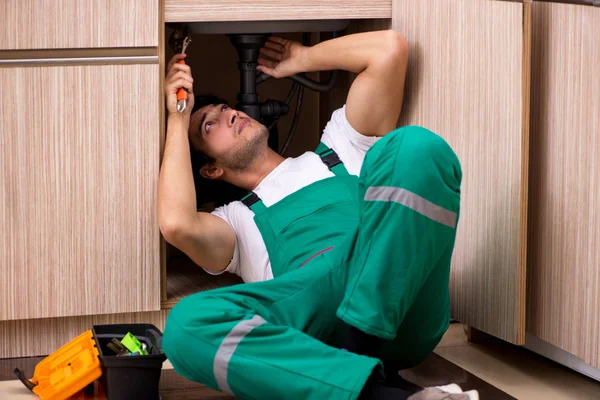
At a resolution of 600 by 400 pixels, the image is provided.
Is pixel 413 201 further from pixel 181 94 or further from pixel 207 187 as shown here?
pixel 207 187

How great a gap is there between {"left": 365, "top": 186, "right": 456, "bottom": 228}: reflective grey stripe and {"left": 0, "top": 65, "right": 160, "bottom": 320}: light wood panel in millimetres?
595

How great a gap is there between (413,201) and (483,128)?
37cm

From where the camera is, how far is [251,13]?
177cm

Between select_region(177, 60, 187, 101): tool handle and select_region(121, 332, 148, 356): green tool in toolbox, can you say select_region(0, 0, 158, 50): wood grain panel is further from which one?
select_region(121, 332, 148, 356): green tool in toolbox

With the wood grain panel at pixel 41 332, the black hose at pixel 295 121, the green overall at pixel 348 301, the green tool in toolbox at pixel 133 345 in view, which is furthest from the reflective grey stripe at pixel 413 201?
the black hose at pixel 295 121

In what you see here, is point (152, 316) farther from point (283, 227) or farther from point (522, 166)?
point (522, 166)

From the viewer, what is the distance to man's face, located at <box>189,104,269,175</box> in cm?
185

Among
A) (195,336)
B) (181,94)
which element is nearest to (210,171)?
(181,94)

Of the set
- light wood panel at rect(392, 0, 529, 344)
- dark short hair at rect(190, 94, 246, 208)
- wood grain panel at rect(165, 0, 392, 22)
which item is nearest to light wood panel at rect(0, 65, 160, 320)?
wood grain panel at rect(165, 0, 392, 22)

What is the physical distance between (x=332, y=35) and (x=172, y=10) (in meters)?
0.58

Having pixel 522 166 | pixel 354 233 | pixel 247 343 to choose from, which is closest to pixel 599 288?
pixel 522 166

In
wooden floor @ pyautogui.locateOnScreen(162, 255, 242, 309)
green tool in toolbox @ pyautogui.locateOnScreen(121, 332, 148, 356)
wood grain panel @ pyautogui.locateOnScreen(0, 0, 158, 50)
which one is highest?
wood grain panel @ pyautogui.locateOnScreen(0, 0, 158, 50)

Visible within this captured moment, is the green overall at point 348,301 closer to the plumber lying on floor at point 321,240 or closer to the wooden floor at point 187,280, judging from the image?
the plumber lying on floor at point 321,240

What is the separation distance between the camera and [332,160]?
179 centimetres
